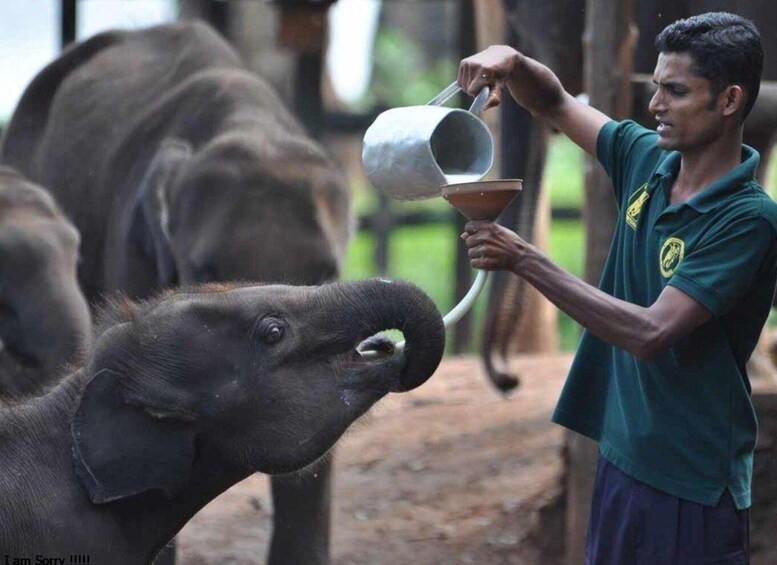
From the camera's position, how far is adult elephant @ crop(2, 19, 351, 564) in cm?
528

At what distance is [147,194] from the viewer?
6.09m

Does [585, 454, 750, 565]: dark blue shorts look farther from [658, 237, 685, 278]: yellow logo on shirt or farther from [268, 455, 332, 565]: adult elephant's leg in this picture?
[268, 455, 332, 565]: adult elephant's leg

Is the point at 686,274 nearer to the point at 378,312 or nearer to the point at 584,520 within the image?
the point at 378,312

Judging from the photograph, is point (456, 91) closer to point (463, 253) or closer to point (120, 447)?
point (120, 447)

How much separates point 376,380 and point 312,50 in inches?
231

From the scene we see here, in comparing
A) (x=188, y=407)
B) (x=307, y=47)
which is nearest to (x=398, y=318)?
(x=188, y=407)

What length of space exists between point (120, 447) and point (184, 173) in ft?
8.51

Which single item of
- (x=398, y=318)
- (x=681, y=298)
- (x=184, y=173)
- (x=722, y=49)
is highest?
(x=722, y=49)

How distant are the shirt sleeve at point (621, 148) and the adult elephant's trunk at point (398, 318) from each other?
58cm

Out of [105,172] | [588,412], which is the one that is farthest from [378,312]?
[105,172]

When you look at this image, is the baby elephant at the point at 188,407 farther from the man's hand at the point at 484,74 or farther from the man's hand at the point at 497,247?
the man's hand at the point at 484,74

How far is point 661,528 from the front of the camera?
3334mm

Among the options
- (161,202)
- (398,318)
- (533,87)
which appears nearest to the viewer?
(398,318)

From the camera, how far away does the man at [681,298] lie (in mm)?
3123
